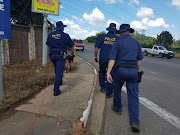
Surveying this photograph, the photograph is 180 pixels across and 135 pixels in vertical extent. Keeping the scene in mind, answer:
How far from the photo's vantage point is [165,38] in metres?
41.3

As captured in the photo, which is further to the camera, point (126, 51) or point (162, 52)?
point (162, 52)

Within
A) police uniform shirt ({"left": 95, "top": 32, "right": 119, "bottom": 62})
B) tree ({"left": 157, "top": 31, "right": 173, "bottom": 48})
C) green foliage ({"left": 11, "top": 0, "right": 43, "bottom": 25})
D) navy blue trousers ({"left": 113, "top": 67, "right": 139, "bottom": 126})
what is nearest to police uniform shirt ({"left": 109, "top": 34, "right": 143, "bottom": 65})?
navy blue trousers ({"left": 113, "top": 67, "right": 139, "bottom": 126})

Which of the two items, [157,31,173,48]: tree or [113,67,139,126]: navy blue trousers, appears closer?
[113,67,139,126]: navy blue trousers

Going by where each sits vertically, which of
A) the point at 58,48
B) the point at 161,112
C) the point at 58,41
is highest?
the point at 58,41

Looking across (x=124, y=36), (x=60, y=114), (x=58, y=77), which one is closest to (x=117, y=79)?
(x=124, y=36)

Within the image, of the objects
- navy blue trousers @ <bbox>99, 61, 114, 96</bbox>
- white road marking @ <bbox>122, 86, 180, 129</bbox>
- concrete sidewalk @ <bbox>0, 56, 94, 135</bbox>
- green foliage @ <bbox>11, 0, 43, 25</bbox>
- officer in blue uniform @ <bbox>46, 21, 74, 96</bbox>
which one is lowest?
white road marking @ <bbox>122, 86, 180, 129</bbox>

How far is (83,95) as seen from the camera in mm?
4043

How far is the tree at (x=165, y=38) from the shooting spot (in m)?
40.9

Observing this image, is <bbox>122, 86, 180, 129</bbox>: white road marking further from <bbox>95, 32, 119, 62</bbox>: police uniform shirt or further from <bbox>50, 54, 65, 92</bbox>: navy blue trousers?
<bbox>50, 54, 65, 92</bbox>: navy blue trousers

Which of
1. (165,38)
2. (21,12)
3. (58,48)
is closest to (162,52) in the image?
(21,12)

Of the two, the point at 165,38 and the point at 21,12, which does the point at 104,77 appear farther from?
the point at 165,38

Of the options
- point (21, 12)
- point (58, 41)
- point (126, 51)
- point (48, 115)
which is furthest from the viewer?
point (21, 12)

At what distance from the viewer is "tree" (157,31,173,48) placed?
40.9 metres

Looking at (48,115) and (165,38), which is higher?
(165,38)
